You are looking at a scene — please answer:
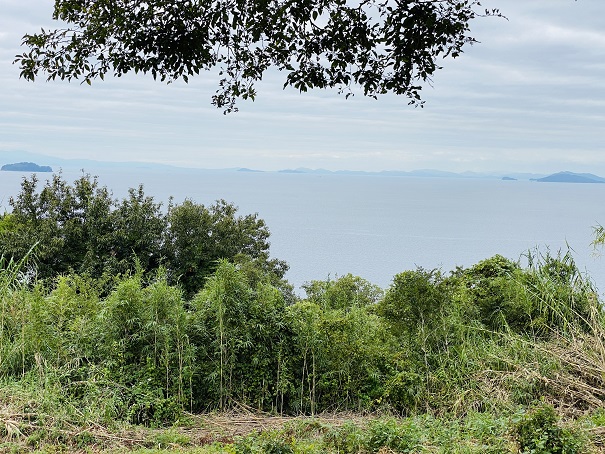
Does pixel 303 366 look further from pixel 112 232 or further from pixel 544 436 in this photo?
pixel 112 232

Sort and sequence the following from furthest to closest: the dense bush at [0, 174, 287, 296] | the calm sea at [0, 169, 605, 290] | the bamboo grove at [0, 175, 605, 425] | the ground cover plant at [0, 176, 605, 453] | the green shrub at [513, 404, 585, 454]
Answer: the calm sea at [0, 169, 605, 290] < the dense bush at [0, 174, 287, 296] < the bamboo grove at [0, 175, 605, 425] < the ground cover plant at [0, 176, 605, 453] < the green shrub at [513, 404, 585, 454]

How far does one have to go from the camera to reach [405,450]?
11.4 ft

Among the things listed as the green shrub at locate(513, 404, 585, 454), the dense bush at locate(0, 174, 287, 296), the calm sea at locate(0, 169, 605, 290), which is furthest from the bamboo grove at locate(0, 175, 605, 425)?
the calm sea at locate(0, 169, 605, 290)

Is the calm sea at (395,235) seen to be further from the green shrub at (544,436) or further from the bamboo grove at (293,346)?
the green shrub at (544,436)

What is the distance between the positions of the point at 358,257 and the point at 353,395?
2319 inches

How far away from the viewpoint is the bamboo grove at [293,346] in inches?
178

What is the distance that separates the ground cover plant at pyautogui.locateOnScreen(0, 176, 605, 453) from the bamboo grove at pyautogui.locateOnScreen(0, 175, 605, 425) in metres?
0.01

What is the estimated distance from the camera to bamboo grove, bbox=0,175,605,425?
4.51 meters

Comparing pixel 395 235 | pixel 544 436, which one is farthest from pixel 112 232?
pixel 395 235

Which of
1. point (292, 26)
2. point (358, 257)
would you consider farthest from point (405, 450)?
point (358, 257)

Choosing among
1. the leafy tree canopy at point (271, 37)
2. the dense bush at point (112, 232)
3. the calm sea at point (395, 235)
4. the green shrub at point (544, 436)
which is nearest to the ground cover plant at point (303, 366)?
the green shrub at point (544, 436)

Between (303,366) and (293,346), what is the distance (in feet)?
0.62

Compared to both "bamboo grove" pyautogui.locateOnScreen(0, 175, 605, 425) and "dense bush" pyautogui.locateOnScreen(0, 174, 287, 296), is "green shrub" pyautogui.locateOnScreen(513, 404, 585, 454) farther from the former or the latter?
"dense bush" pyautogui.locateOnScreen(0, 174, 287, 296)

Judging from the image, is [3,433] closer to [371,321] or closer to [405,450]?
[405,450]
